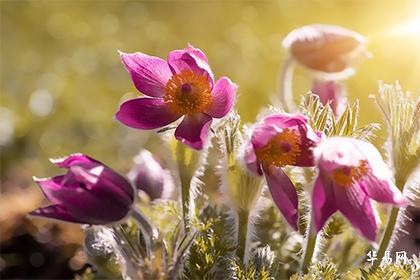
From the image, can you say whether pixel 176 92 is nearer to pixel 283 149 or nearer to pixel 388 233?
pixel 283 149

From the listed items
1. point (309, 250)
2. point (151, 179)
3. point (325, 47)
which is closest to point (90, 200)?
point (309, 250)

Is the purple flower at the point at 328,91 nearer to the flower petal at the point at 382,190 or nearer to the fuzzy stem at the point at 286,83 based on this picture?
the fuzzy stem at the point at 286,83

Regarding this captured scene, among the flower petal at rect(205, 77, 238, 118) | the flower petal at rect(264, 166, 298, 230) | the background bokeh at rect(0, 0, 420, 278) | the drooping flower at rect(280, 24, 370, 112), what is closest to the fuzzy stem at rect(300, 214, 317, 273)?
the flower petal at rect(264, 166, 298, 230)

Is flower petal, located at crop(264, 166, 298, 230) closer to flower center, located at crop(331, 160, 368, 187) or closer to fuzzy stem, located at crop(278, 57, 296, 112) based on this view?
flower center, located at crop(331, 160, 368, 187)

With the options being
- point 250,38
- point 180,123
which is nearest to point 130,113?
point 180,123

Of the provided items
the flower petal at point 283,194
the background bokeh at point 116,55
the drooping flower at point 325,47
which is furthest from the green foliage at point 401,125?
the background bokeh at point 116,55

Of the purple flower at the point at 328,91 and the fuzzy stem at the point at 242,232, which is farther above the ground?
the purple flower at the point at 328,91
